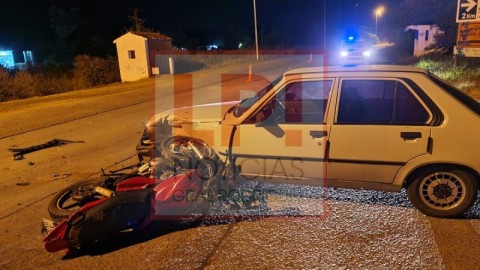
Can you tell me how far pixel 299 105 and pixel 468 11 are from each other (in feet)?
23.6

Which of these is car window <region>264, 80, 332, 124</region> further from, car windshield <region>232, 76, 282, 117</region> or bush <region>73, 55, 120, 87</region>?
bush <region>73, 55, 120, 87</region>

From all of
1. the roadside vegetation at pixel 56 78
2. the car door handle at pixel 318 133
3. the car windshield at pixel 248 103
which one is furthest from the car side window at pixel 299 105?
the roadside vegetation at pixel 56 78

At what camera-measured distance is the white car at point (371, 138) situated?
3.96 m

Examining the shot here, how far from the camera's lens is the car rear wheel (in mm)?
3979

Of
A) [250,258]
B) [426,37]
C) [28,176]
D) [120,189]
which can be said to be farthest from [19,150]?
[426,37]

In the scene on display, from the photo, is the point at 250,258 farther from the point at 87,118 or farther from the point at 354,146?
the point at 87,118

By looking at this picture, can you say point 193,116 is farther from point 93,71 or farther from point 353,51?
point 93,71

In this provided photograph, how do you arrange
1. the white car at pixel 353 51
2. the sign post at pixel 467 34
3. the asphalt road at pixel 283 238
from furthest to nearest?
1. the white car at pixel 353 51
2. the sign post at pixel 467 34
3. the asphalt road at pixel 283 238

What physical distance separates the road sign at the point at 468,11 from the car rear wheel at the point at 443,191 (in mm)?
7537

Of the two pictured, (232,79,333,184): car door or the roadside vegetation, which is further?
the roadside vegetation

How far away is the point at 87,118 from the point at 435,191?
33.2ft

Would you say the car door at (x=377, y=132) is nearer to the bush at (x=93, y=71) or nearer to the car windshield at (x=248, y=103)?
the car windshield at (x=248, y=103)

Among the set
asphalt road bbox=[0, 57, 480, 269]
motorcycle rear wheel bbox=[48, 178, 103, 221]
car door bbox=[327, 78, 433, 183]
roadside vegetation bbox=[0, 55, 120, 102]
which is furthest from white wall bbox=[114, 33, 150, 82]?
car door bbox=[327, 78, 433, 183]

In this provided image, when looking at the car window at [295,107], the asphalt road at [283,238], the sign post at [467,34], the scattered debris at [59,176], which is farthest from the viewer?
the sign post at [467,34]
